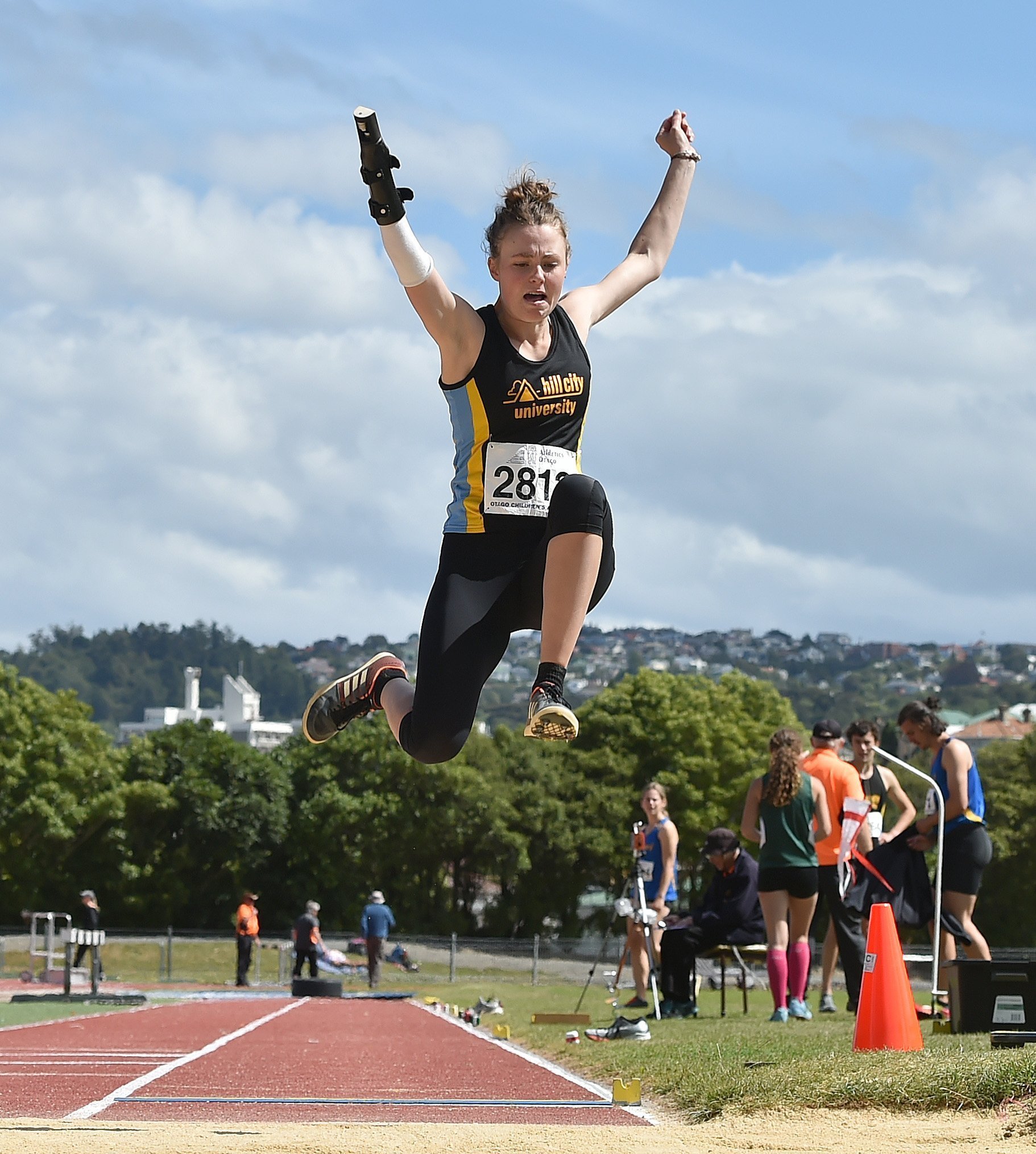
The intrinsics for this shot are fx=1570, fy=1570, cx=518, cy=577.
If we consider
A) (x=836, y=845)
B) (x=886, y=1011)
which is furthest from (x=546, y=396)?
(x=836, y=845)

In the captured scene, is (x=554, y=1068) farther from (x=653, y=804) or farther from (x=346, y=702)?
(x=653, y=804)

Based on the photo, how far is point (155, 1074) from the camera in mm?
8297

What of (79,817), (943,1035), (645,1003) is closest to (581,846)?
(79,817)

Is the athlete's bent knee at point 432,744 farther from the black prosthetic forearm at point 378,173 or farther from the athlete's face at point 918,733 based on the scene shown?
the athlete's face at point 918,733

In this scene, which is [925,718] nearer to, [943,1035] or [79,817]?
[943,1035]

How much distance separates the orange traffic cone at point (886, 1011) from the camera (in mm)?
7789

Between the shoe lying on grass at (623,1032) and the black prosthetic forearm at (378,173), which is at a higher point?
the black prosthetic forearm at (378,173)

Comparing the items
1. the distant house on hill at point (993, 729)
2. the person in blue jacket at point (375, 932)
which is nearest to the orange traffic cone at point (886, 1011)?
the person in blue jacket at point (375, 932)

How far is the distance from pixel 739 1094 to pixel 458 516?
104 inches

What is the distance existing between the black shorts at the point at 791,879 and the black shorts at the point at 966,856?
94 centimetres

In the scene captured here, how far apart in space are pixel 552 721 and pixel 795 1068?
2.20m

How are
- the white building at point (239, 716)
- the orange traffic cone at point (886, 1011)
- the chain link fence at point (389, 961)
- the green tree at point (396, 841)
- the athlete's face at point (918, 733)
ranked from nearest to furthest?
the orange traffic cone at point (886, 1011), the athlete's face at point (918, 733), the chain link fence at point (389, 961), the green tree at point (396, 841), the white building at point (239, 716)

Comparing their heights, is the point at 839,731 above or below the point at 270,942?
above

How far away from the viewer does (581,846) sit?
188 feet
